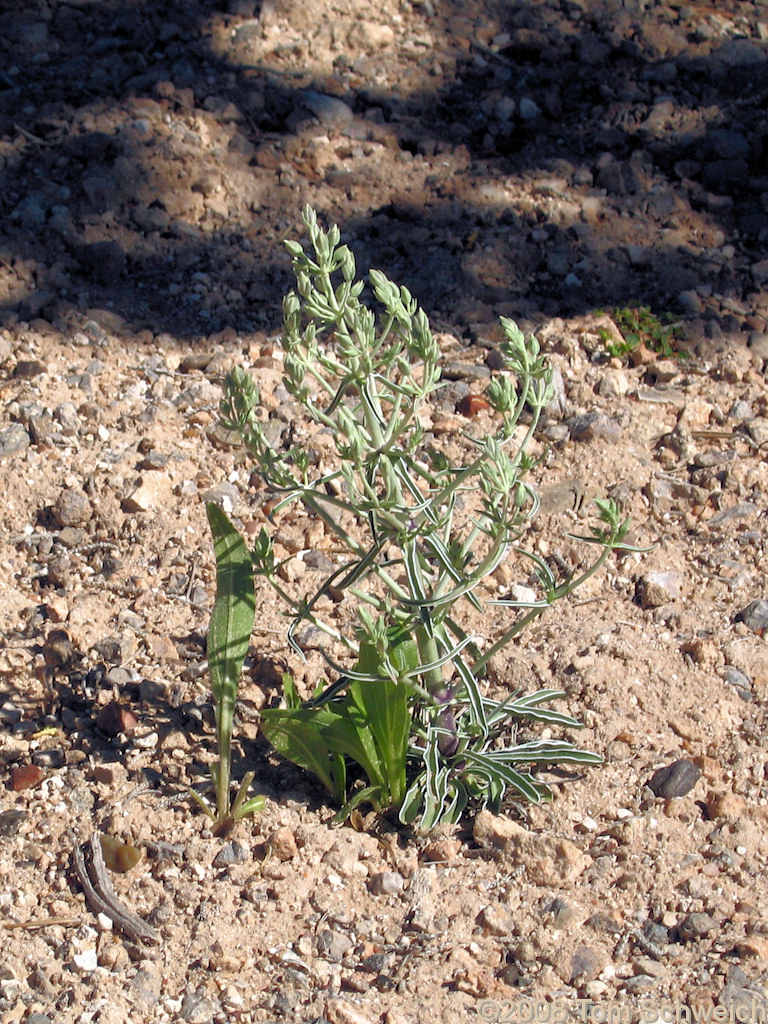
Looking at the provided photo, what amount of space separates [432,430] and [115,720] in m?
1.40

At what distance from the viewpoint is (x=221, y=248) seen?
13.5 feet

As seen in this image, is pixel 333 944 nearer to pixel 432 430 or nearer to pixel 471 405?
pixel 432 430

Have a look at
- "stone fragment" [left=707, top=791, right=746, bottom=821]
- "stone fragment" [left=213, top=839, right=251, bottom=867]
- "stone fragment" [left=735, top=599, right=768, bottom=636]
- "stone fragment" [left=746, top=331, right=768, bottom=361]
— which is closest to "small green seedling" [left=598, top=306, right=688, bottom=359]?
"stone fragment" [left=746, top=331, right=768, bottom=361]

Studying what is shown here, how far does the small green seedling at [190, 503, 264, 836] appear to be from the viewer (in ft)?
7.56

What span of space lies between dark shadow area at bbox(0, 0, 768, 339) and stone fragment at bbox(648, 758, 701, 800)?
6.26 feet

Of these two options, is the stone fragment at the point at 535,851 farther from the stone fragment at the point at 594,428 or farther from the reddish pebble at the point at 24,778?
the stone fragment at the point at 594,428

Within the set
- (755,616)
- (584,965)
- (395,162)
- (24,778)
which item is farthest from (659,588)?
(395,162)

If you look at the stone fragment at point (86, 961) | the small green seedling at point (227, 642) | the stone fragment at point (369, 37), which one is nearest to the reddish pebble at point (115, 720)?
the small green seedling at point (227, 642)

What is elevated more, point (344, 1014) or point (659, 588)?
point (659, 588)

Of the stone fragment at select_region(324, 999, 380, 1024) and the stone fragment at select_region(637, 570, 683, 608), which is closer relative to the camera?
the stone fragment at select_region(324, 999, 380, 1024)

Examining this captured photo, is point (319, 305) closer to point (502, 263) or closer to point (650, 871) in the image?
point (650, 871)

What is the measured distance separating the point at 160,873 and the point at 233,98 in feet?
11.8

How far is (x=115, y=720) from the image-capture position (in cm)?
253

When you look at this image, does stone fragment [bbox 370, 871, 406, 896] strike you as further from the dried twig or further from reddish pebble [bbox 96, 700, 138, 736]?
reddish pebble [bbox 96, 700, 138, 736]
